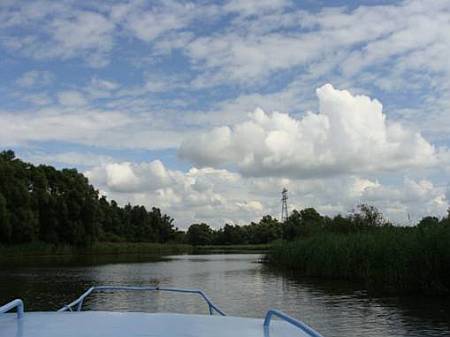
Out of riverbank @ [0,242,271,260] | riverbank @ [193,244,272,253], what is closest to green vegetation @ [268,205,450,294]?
riverbank @ [0,242,271,260]

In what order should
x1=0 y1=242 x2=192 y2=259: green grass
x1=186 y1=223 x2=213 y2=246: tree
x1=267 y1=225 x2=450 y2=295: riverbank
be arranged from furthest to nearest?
x1=186 y1=223 x2=213 y2=246: tree
x1=0 y1=242 x2=192 y2=259: green grass
x1=267 y1=225 x2=450 y2=295: riverbank

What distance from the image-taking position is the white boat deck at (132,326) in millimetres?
4188

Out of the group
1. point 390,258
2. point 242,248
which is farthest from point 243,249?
point 390,258

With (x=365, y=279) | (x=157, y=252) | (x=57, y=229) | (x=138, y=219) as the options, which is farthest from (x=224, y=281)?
(x=138, y=219)

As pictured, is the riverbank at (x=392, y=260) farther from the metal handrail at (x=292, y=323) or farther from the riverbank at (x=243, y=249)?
the riverbank at (x=243, y=249)

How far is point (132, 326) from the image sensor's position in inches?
177

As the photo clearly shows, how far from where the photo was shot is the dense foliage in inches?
2633

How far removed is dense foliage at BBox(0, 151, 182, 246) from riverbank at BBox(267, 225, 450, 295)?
42.0 metres

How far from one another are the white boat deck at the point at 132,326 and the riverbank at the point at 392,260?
17.3 metres

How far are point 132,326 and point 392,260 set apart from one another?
19929 millimetres

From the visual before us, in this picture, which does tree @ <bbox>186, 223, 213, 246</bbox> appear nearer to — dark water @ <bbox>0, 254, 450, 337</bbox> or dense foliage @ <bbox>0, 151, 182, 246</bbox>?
dense foliage @ <bbox>0, 151, 182, 246</bbox>

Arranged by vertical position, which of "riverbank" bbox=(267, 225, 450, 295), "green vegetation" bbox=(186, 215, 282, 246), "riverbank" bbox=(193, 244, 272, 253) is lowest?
"riverbank" bbox=(267, 225, 450, 295)

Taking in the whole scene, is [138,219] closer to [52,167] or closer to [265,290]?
[52,167]

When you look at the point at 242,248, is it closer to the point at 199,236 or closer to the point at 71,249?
the point at 199,236
